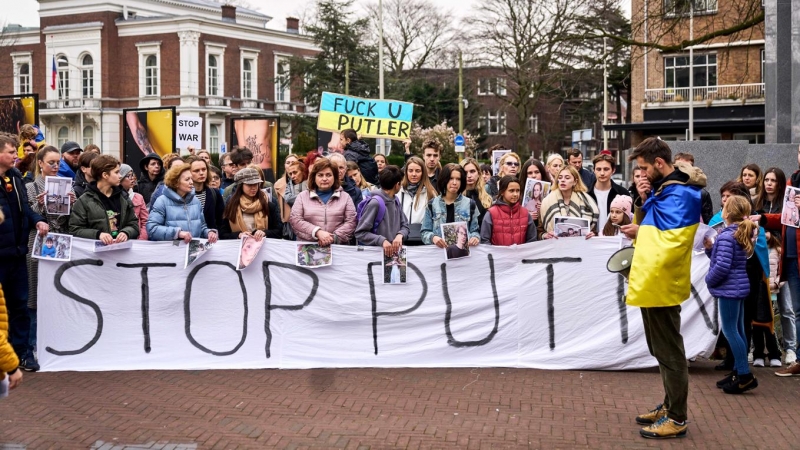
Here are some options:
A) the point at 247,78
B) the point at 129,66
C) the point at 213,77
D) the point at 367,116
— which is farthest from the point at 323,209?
the point at 247,78

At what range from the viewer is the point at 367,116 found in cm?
1633

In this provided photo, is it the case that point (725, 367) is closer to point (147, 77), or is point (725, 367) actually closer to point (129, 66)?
point (147, 77)

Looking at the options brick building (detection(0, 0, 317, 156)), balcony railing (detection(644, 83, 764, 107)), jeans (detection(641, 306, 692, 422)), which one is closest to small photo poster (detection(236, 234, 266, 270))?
jeans (detection(641, 306, 692, 422))

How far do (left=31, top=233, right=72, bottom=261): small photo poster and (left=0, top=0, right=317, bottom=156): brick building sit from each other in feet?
201

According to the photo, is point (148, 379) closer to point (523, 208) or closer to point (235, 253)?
point (235, 253)

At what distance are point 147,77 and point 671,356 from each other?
227ft

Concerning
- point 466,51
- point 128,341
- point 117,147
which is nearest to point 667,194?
point 128,341

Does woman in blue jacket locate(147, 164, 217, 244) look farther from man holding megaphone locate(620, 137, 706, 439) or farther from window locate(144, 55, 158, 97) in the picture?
window locate(144, 55, 158, 97)

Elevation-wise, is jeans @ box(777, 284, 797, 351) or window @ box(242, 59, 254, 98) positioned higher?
window @ box(242, 59, 254, 98)

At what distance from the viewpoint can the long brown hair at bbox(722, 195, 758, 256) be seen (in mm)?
8039

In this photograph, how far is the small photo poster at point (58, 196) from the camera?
29.8ft

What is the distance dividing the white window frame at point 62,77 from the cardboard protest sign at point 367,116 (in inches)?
2426

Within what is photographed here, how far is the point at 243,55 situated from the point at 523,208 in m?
67.6

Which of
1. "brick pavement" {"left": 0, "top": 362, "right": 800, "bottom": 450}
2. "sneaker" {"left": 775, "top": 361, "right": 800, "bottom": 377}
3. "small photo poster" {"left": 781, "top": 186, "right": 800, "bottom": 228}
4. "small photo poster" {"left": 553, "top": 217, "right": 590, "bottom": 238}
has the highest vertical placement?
"small photo poster" {"left": 781, "top": 186, "right": 800, "bottom": 228}
